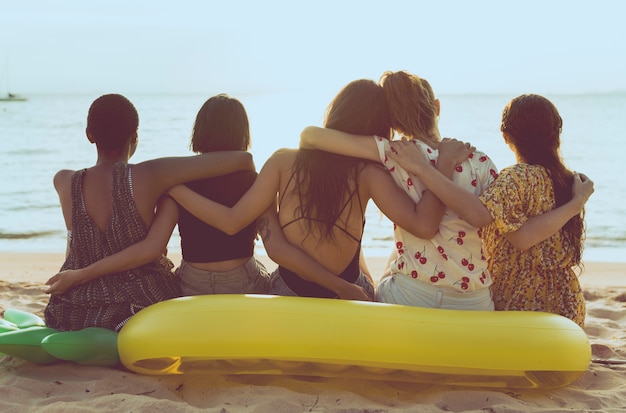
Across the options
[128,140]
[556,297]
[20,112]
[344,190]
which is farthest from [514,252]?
[20,112]

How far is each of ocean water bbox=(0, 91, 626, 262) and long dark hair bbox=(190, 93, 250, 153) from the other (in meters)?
0.52

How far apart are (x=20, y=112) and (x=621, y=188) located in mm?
33536

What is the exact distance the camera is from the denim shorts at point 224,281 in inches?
141

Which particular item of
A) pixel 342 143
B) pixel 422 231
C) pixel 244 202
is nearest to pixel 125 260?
pixel 244 202

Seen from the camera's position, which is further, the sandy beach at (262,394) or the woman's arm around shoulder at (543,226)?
the woman's arm around shoulder at (543,226)

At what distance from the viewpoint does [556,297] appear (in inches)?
140

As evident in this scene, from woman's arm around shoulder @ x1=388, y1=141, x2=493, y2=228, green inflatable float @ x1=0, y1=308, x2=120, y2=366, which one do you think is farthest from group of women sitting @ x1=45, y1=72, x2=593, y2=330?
green inflatable float @ x1=0, y1=308, x2=120, y2=366

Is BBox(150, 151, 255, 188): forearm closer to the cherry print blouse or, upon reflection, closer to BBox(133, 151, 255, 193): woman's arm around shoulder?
BBox(133, 151, 255, 193): woman's arm around shoulder

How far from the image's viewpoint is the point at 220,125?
139 inches

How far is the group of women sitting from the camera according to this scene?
10.7ft

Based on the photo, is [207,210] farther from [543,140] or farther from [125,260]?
[543,140]

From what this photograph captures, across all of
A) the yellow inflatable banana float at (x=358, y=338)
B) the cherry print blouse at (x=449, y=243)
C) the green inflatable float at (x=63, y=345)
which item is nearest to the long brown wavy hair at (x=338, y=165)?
the cherry print blouse at (x=449, y=243)

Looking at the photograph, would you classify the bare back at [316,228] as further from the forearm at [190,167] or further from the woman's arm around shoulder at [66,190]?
the woman's arm around shoulder at [66,190]

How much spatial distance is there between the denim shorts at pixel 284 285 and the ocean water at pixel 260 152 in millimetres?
367
